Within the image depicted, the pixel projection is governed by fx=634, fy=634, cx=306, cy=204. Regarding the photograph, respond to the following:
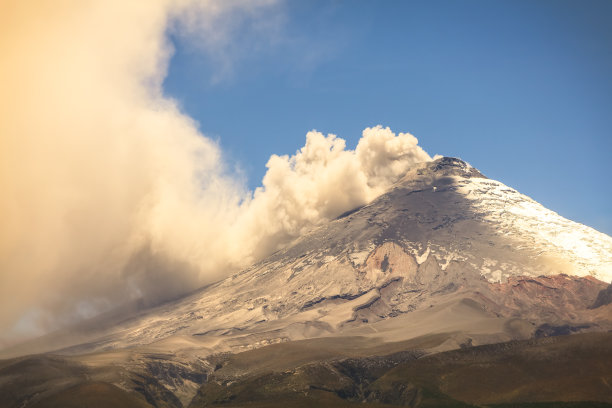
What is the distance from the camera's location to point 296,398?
19312 centimetres

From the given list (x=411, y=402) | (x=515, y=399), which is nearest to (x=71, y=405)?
(x=411, y=402)

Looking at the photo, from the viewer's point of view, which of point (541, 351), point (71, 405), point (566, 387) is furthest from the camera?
point (541, 351)

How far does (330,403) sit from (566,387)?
65.9 metres

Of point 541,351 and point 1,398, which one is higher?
point 1,398

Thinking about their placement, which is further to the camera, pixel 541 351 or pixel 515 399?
pixel 541 351

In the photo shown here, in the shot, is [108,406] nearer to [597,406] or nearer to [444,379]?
[444,379]

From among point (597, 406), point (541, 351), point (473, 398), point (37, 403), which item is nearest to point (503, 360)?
point (541, 351)

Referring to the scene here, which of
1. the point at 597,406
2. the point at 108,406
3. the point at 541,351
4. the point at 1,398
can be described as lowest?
the point at 597,406

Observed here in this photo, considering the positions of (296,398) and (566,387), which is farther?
(296,398)

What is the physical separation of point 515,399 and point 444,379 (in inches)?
1077

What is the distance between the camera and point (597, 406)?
153875 mm

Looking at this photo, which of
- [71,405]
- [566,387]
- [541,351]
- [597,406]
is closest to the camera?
[597,406]

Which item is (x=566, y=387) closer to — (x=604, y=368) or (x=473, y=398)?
(x=604, y=368)

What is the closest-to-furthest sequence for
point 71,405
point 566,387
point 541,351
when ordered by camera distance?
1. point 566,387
2. point 71,405
3. point 541,351
